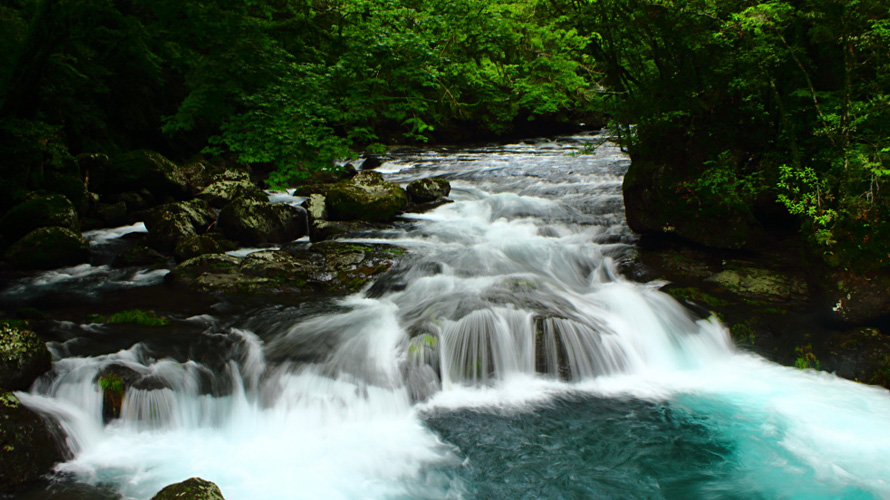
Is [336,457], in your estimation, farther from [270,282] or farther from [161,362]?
[270,282]

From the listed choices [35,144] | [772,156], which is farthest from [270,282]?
[772,156]

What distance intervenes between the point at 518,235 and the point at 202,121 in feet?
38.4

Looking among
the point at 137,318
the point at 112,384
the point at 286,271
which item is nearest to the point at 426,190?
the point at 286,271

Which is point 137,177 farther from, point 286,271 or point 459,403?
point 459,403

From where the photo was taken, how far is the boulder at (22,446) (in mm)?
3814

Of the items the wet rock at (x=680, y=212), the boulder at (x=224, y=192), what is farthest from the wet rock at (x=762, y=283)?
the boulder at (x=224, y=192)

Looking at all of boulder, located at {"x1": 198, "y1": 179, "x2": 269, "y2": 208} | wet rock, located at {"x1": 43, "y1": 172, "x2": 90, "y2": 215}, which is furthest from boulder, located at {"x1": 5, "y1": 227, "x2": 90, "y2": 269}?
boulder, located at {"x1": 198, "y1": 179, "x2": 269, "y2": 208}

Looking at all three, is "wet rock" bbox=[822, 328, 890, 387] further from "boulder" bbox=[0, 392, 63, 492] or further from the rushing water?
"boulder" bbox=[0, 392, 63, 492]

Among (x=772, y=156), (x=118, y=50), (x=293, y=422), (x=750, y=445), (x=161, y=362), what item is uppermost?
(x=118, y=50)

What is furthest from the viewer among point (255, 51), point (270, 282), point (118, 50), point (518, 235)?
point (118, 50)

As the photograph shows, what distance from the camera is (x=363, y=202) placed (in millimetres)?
11414

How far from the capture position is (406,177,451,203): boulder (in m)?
13.0

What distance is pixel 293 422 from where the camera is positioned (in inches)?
204

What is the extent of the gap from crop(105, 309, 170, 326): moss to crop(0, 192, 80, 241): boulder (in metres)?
4.24
